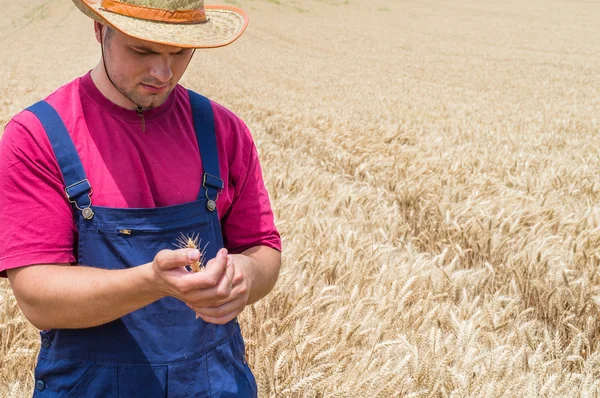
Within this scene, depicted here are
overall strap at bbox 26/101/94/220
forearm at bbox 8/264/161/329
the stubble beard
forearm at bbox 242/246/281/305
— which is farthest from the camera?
forearm at bbox 242/246/281/305

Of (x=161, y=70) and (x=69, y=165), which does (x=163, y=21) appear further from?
(x=69, y=165)

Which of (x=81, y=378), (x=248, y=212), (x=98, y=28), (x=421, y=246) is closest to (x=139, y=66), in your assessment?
(x=98, y=28)

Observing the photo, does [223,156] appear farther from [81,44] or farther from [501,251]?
[81,44]

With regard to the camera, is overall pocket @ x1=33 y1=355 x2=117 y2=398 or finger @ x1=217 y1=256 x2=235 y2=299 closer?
finger @ x1=217 y1=256 x2=235 y2=299

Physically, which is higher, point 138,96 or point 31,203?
point 138,96

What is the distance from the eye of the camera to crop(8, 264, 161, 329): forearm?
129 cm

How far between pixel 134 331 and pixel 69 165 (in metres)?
0.43

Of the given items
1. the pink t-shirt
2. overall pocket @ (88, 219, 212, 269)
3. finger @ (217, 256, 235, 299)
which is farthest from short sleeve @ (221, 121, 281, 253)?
finger @ (217, 256, 235, 299)

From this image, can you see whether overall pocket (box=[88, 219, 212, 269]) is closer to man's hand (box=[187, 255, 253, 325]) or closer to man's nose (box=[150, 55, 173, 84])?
man's hand (box=[187, 255, 253, 325])

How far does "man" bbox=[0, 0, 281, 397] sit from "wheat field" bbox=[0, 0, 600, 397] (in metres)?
0.47

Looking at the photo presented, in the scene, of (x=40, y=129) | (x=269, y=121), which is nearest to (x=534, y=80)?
(x=269, y=121)

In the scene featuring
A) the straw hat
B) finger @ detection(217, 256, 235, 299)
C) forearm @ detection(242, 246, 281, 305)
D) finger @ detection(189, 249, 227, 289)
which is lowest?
forearm @ detection(242, 246, 281, 305)

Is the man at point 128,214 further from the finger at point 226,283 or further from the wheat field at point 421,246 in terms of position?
the wheat field at point 421,246

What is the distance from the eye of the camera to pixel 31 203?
1.36m
